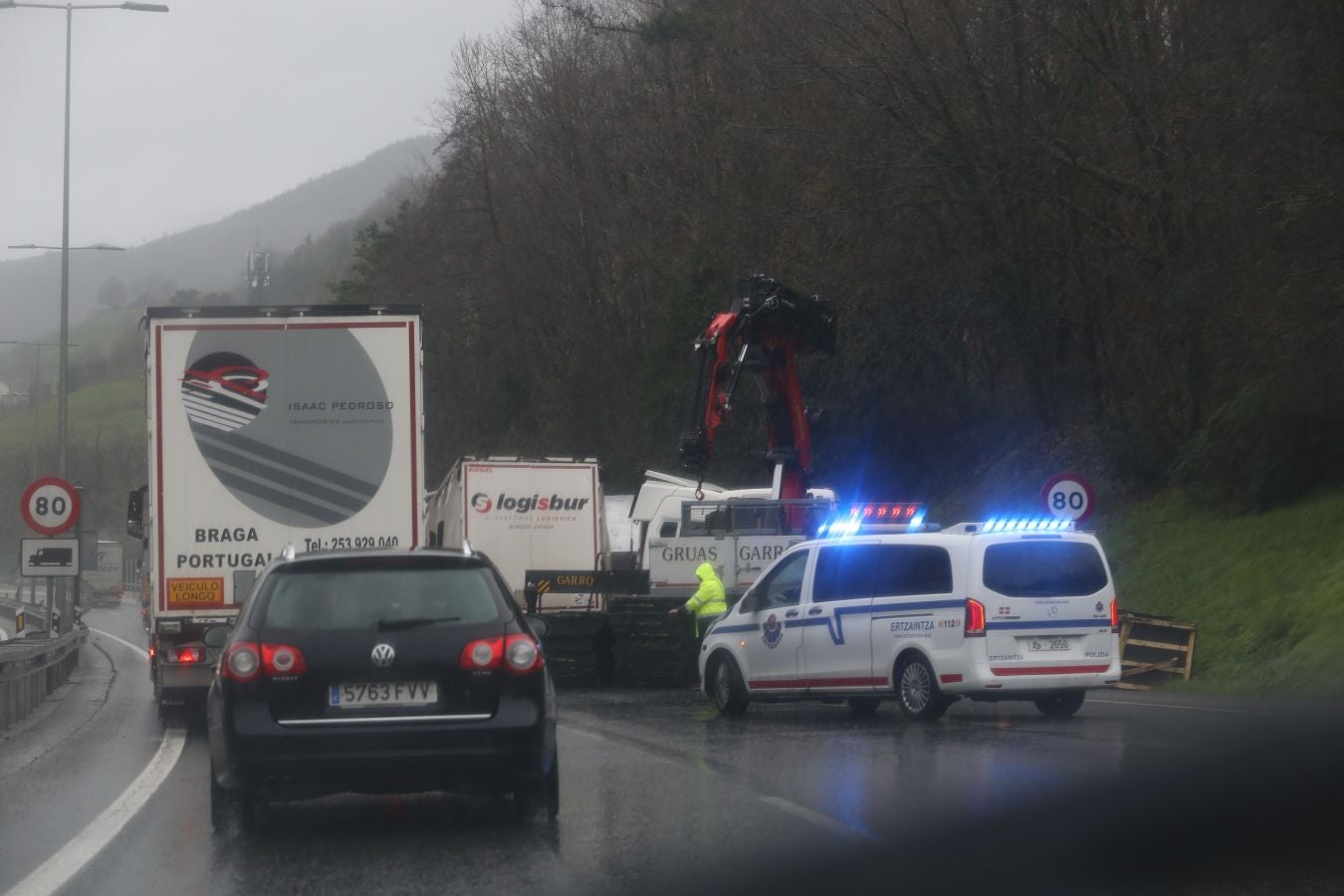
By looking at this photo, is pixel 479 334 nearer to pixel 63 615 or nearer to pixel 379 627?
pixel 63 615

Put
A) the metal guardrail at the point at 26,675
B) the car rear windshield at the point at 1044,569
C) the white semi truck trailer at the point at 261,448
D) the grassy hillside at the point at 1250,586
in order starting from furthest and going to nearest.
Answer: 1. the grassy hillside at the point at 1250,586
2. the metal guardrail at the point at 26,675
3. the white semi truck trailer at the point at 261,448
4. the car rear windshield at the point at 1044,569

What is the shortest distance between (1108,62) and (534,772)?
21915 mm

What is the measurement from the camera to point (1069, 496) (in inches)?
939

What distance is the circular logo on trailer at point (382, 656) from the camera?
9570 mm

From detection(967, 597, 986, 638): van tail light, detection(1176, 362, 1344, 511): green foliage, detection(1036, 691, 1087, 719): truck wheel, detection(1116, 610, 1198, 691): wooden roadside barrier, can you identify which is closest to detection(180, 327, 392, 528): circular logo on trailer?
detection(967, 597, 986, 638): van tail light

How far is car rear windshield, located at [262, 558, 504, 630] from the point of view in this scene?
9.72 metres

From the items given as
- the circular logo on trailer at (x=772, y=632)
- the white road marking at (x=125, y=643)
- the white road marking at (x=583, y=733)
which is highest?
the circular logo on trailer at (x=772, y=632)

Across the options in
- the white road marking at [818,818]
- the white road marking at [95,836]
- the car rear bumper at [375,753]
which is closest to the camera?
the white road marking at [95,836]

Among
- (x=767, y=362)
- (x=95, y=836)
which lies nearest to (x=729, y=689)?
(x=95, y=836)

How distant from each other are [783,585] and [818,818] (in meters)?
8.21

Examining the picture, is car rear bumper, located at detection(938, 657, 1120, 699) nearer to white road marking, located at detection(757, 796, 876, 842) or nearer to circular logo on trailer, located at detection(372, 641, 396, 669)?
white road marking, located at detection(757, 796, 876, 842)

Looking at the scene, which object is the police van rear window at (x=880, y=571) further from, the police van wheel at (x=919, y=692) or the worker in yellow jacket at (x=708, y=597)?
the worker in yellow jacket at (x=708, y=597)

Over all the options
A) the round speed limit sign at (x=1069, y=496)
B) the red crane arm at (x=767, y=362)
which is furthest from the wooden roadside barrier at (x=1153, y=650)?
the red crane arm at (x=767, y=362)

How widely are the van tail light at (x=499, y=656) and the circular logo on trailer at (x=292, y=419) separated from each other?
7.30m
